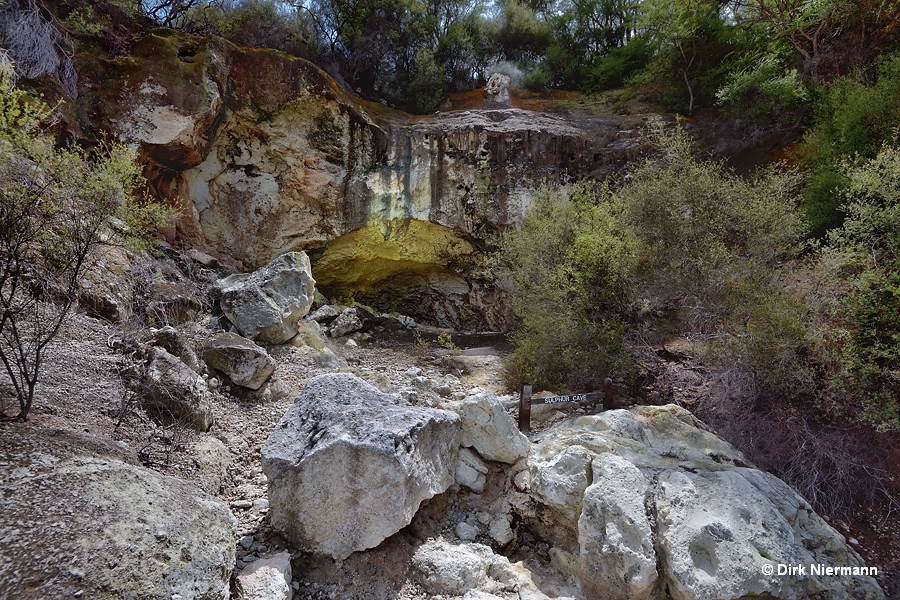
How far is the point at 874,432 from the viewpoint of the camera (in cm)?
499

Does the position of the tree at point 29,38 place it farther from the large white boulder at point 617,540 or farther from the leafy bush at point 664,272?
the large white boulder at point 617,540

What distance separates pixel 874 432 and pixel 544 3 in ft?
66.4

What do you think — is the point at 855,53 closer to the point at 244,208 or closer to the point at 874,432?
the point at 874,432

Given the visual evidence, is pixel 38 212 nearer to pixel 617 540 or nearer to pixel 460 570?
pixel 460 570

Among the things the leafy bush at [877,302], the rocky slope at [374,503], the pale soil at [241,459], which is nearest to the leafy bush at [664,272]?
the leafy bush at [877,302]

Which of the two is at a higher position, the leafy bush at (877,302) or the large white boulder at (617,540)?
the leafy bush at (877,302)

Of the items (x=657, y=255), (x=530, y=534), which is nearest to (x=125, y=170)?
(x=530, y=534)

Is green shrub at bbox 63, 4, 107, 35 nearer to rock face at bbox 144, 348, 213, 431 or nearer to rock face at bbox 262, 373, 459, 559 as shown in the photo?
rock face at bbox 144, 348, 213, 431

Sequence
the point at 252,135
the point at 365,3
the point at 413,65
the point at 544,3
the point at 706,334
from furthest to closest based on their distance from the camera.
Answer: the point at 544,3, the point at 413,65, the point at 365,3, the point at 252,135, the point at 706,334

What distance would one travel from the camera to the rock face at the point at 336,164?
980cm

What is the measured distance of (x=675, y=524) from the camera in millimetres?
3400

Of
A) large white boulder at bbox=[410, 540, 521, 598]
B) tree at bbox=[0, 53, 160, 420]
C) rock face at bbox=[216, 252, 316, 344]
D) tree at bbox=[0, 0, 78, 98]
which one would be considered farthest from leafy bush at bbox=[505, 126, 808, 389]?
tree at bbox=[0, 0, 78, 98]

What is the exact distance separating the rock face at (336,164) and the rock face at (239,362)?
244 inches

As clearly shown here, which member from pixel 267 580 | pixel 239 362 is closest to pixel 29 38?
pixel 239 362
